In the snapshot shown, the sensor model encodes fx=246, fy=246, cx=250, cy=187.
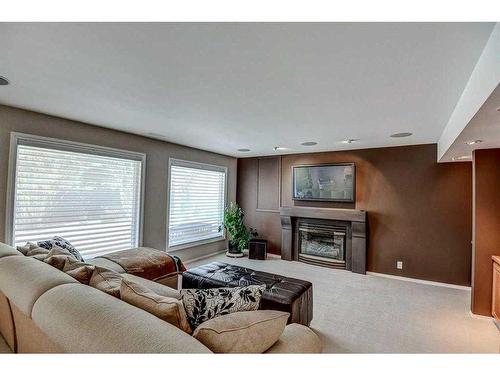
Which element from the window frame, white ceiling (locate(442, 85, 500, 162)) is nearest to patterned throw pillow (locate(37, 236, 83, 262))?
the window frame

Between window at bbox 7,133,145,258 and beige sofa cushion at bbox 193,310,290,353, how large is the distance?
2942mm

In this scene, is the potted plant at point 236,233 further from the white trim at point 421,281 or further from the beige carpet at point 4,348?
the beige carpet at point 4,348

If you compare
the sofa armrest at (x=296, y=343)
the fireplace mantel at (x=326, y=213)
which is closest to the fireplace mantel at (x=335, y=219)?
the fireplace mantel at (x=326, y=213)

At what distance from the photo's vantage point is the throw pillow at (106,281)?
1379mm

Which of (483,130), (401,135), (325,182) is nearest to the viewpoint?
(483,130)

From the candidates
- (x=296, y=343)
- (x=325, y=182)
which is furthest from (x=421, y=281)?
(x=296, y=343)

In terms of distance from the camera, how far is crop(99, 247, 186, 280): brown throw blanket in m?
2.81

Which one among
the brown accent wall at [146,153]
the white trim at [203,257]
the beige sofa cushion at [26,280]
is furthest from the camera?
the white trim at [203,257]

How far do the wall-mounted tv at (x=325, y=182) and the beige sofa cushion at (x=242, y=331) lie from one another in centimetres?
388

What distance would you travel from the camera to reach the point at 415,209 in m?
4.16

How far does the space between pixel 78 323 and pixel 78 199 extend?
2.79m

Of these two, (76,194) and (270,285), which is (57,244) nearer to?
(76,194)
